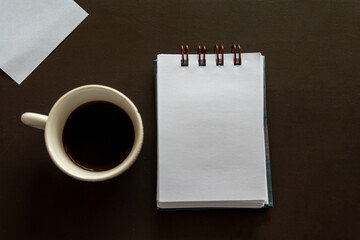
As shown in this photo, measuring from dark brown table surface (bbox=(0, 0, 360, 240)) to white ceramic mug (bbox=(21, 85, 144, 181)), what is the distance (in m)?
0.07

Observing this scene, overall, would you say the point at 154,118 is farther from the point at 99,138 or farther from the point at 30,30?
the point at 30,30

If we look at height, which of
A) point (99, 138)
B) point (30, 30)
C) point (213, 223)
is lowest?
point (213, 223)

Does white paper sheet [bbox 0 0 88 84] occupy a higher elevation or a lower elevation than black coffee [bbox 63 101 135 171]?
higher

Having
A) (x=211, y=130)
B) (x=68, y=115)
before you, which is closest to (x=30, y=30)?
(x=68, y=115)

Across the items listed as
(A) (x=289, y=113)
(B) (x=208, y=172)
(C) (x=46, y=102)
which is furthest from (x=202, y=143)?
(C) (x=46, y=102)

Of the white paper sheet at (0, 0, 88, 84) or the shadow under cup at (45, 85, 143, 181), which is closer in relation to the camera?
the shadow under cup at (45, 85, 143, 181)

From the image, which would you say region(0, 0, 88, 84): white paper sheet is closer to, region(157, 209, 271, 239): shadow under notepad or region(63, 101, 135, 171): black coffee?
region(63, 101, 135, 171): black coffee

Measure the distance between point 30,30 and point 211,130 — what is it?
33 cm

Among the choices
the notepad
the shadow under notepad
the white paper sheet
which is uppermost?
the white paper sheet

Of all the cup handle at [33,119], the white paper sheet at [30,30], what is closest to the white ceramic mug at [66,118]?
the cup handle at [33,119]

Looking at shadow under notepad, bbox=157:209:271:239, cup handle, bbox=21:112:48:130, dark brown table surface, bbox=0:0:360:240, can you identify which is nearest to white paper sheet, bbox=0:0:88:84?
dark brown table surface, bbox=0:0:360:240

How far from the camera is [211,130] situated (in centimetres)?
50

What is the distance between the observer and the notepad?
49cm

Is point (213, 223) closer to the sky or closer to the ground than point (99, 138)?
closer to the ground
